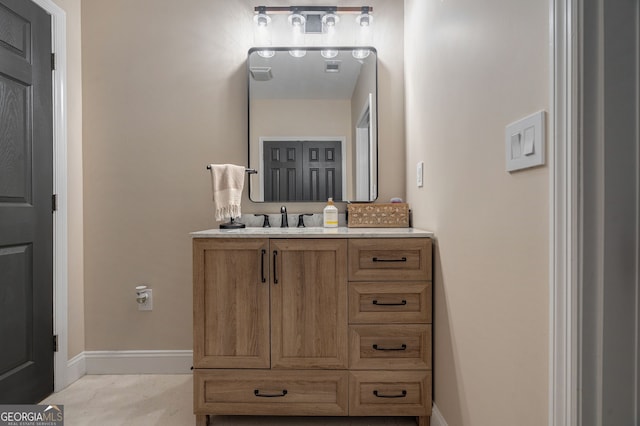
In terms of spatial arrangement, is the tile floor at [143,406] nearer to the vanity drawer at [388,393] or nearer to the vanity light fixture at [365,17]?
the vanity drawer at [388,393]

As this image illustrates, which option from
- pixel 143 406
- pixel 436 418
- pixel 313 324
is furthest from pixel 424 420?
pixel 143 406

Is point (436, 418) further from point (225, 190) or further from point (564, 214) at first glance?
point (225, 190)

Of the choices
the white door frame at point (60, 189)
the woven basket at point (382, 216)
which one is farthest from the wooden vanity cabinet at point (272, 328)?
the white door frame at point (60, 189)

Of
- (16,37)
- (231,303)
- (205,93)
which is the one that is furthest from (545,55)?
(16,37)

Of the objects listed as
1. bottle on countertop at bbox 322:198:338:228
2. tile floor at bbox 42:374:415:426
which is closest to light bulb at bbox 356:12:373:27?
bottle on countertop at bbox 322:198:338:228

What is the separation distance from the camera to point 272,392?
5.14 ft

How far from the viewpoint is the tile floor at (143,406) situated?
5.48ft

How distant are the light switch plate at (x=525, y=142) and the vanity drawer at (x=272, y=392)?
113 cm

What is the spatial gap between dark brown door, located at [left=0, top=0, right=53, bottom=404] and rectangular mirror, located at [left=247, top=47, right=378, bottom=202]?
107cm

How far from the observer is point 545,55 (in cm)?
81

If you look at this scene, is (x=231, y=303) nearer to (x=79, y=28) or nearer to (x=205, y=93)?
(x=205, y=93)

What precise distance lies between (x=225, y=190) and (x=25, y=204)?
950 mm
